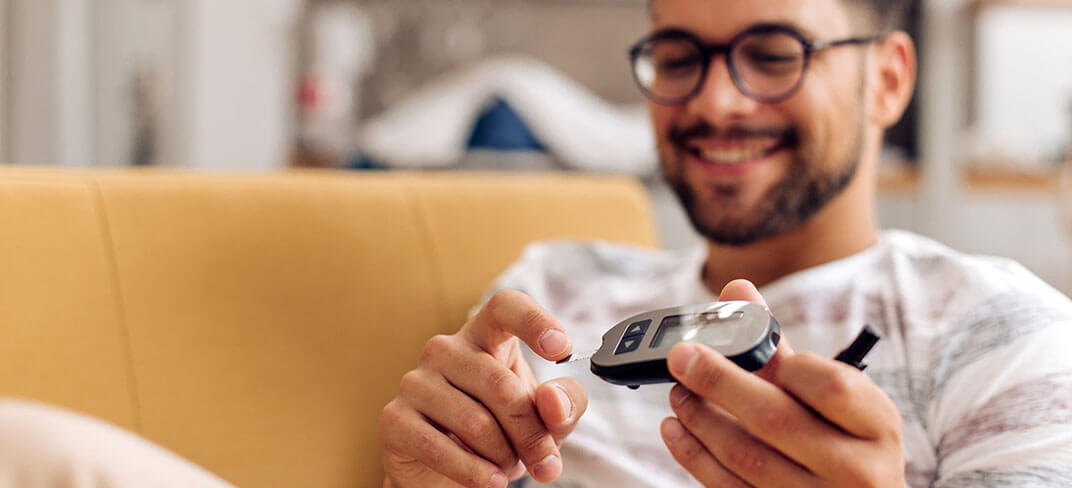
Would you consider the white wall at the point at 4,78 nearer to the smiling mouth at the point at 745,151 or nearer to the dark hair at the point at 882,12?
the smiling mouth at the point at 745,151

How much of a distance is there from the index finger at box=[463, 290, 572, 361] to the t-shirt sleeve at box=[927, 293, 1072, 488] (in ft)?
0.87

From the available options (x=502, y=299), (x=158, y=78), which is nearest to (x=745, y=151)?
(x=502, y=299)

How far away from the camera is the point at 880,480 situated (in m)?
0.37

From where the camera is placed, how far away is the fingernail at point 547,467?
18.3 inches

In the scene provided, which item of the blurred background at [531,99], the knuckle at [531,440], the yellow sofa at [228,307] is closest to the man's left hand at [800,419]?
the knuckle at [531,440]

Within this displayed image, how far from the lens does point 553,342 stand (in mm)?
453

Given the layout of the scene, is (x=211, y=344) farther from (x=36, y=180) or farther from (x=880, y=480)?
(x=880, y=480)

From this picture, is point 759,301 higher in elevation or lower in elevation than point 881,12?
lower

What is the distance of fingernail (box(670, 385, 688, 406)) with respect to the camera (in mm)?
396

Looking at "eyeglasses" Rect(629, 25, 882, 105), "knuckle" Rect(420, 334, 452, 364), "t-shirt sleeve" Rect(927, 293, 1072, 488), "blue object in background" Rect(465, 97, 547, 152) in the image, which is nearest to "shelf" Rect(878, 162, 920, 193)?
"blue object in background" Rect(465, 97, 547, 152)

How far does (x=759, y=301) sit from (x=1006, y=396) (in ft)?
0.75

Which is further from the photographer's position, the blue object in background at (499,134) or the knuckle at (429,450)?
the blue object in background at (499,134)

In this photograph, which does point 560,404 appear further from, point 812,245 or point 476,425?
point 812,245

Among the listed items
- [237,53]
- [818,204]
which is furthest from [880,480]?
[237,53]
